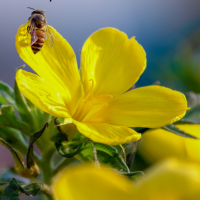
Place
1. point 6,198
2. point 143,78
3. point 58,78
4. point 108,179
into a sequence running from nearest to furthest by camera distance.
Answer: point 108,179, point 6,198, point 58,78, point 143,78

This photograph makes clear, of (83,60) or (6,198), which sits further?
(83,60)

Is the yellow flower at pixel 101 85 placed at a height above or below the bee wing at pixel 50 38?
below

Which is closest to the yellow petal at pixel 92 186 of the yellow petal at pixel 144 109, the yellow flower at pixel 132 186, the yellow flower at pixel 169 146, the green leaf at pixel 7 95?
the yellow flower at pixel 132 186

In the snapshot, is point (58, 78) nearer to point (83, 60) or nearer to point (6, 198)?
point (83, 60)

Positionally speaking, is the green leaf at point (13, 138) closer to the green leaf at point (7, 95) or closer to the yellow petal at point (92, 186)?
the green leaf at point (7, 95)

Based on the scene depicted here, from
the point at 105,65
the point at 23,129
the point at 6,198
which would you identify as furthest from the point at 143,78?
the point at 6,198

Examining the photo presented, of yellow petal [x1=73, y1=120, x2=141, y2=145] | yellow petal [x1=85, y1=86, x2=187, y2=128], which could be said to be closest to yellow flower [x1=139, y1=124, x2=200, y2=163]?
yellow petal [x1=85, y1=86, x2=187, y2=128]

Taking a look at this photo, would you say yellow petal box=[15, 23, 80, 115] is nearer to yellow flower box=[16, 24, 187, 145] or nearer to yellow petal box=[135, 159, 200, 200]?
yellow flower box=[16, 24, 187, 145]
